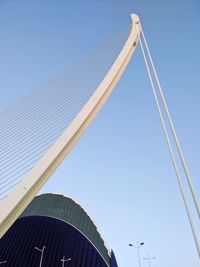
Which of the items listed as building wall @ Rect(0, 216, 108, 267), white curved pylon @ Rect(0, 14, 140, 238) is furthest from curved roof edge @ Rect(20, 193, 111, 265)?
white curved pylon @ Rect(0, 14, 140, 238)

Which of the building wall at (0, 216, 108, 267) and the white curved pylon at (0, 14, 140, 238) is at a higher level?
the building wall at (0, 216, 108, 267)

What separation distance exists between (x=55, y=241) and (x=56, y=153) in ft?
149

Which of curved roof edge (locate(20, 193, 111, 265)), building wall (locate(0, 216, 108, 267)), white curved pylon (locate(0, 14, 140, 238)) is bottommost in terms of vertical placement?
white curved pylon (locate(0, 14, 140, 238))

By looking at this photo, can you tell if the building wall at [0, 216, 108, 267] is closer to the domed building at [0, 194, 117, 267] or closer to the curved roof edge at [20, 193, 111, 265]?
the domed building at [0, 194, 117, 267]

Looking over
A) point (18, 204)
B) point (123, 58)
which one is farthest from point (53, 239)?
point (18, 204)

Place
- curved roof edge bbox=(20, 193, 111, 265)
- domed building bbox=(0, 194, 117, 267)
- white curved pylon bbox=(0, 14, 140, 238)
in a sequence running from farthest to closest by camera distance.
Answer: curved roof edge bbox=(20, 193, 111, 265)
domed building bbox=(0, 194, 117, 267)
white curved pylon bbox=(0, 14, 140, 238)

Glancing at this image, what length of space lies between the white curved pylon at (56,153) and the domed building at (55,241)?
38.9 meters

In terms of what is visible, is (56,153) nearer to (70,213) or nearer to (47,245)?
(47,245)

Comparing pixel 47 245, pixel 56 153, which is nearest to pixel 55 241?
pixel 47 245

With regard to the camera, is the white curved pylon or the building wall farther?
the building wall

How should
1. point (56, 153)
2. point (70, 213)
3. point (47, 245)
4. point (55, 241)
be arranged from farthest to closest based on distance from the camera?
point (70, 213) → point (55, 241) → point (47, 245) → point (56, 153)

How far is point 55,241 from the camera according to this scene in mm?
47094

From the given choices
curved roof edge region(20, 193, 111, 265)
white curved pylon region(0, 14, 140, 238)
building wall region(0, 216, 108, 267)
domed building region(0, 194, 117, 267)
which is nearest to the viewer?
white curved pylon region(0, 14, 140, 238)

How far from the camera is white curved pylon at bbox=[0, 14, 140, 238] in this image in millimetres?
5129
